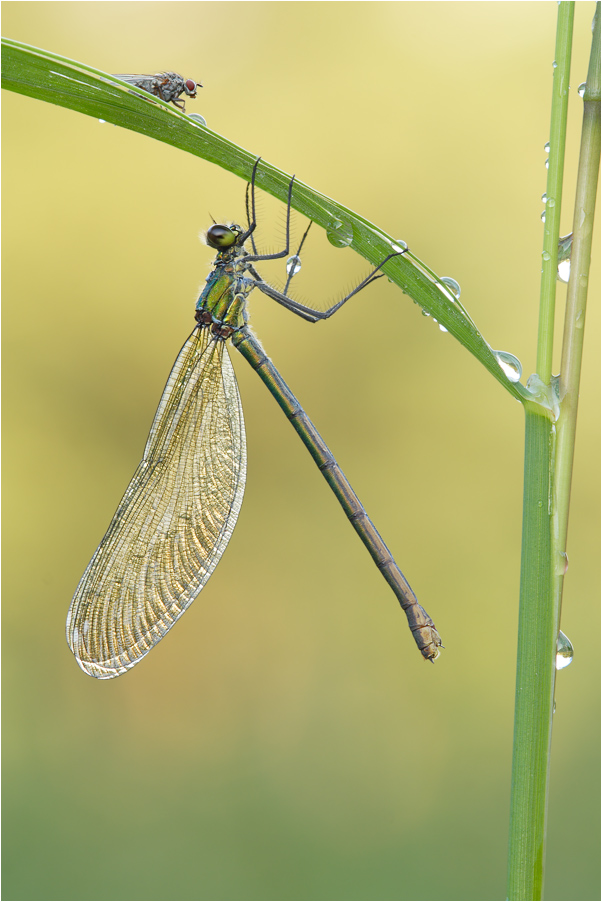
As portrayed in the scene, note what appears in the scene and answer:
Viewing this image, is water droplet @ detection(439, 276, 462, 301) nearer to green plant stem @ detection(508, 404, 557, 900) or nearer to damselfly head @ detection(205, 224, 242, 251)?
green plant stem @ detection(508, 404, 557, 900)

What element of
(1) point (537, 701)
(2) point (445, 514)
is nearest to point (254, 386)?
(2) point (445, 514)

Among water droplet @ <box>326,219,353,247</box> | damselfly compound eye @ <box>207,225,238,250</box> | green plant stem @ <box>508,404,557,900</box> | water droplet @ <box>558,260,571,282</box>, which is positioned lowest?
green plant stem @ <box>508,404,557,900</box>

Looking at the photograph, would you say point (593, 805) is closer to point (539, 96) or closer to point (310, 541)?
point (310, 541)

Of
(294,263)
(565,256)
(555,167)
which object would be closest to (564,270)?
(565,256)

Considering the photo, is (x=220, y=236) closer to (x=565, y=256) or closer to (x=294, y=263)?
(x=294, y=263)

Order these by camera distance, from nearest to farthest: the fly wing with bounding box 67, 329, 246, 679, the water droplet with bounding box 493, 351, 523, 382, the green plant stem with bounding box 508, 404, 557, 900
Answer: the green plant stem with bounding box 508, 404, 557, 900, the water droplet with bounding box 493, 351, 523, 382, the fly wing with bounding box 67, 329, 246, 679

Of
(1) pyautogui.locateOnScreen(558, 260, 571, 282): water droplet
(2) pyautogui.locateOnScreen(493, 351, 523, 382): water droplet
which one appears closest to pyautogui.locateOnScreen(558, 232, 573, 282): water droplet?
(1) pyautogui.locateOnScreen(558, 260, 571, 282): water droplet

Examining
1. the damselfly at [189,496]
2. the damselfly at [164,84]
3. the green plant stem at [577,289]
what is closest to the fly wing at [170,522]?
the damselfly at [189,496]

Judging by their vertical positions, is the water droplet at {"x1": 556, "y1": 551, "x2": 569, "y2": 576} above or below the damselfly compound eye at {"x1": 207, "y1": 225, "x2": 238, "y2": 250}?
below
